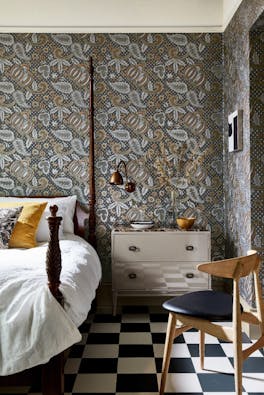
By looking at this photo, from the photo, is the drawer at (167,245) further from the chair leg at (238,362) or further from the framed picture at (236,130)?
the chair leg at (238,362)

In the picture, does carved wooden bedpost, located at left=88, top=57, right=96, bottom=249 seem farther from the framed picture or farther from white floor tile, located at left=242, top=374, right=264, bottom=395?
white floor tile, located at left=242, top=374, right=264, bottom=395

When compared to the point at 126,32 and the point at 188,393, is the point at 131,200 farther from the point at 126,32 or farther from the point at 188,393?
the point at 188,393

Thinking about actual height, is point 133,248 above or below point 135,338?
above

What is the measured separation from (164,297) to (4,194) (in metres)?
1.76

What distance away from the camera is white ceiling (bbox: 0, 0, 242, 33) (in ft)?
12.7

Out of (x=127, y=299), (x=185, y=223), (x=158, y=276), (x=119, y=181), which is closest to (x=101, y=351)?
(x=158, y=276)

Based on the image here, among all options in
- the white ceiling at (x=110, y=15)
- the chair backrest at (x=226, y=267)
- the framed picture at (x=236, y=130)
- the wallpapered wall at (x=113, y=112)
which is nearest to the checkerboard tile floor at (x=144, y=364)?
the chair backrest at (x=226, y=267)

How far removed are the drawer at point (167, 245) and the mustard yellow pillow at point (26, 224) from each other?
2.29ft

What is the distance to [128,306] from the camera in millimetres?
3787

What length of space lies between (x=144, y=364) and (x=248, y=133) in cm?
176

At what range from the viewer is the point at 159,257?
3.53 metres

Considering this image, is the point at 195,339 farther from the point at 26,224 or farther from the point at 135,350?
the point at 26,224

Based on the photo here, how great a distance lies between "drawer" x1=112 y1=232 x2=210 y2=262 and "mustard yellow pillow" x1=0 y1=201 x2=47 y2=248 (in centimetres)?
70

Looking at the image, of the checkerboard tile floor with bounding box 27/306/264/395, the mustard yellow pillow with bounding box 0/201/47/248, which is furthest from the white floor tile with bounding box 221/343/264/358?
the mustard yellow pillow with bounding box 0/201/47/248
